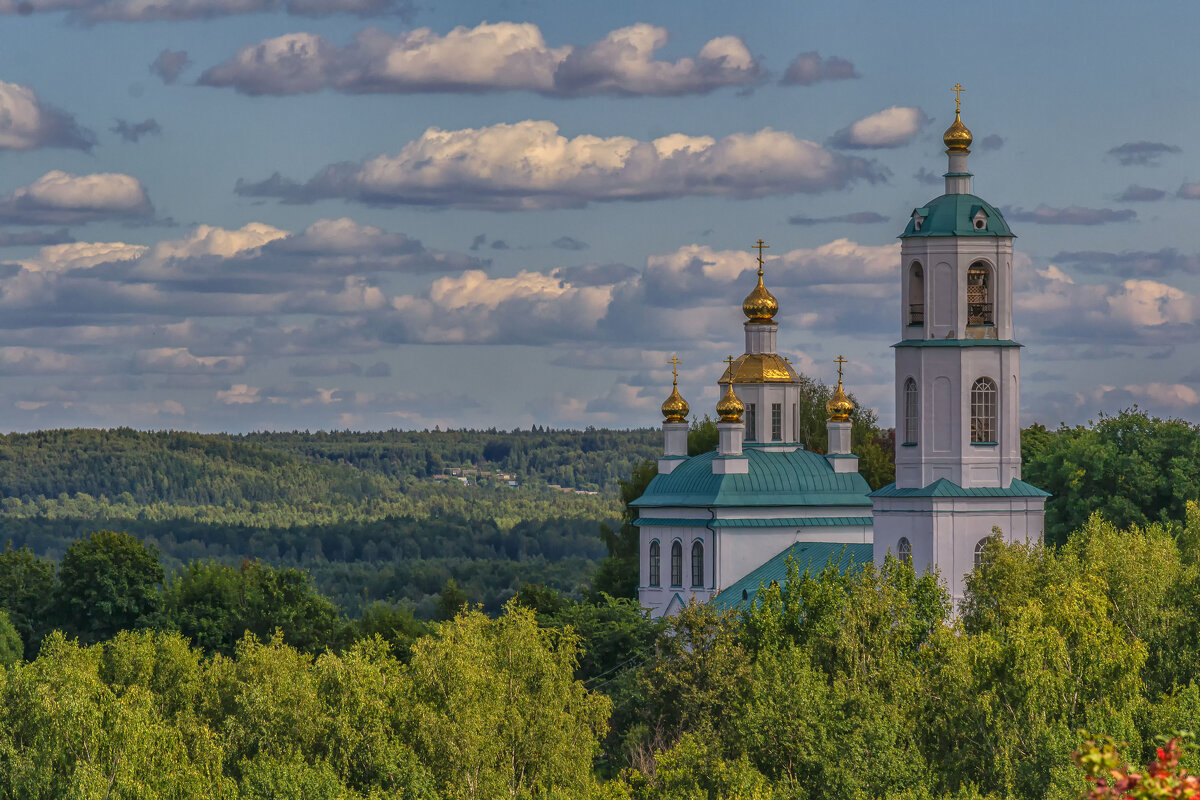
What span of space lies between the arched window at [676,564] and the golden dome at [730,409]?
4.29m

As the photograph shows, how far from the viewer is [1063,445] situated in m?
70.3

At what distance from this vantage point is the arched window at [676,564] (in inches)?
2625

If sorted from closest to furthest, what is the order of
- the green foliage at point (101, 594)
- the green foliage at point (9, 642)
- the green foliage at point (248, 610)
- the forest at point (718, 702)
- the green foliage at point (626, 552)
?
the forest at point (718, 702)
the green foliage at point (9, 642)
the green foliage at point (248, 610)
the green foliage at point (101, 594)
the green foliage at point (626, 552)

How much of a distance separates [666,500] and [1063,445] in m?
14.0

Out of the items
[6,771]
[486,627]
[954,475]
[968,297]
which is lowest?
[6,771]

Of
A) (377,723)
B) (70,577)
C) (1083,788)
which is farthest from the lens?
(70,577)

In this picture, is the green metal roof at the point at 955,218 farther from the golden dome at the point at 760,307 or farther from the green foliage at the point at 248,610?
the green foliage at the point at 248,610

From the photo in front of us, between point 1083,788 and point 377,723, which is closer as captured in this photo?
point 1083,788

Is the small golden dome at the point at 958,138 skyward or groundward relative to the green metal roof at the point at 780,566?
skyward

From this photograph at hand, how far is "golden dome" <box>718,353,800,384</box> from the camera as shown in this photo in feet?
234

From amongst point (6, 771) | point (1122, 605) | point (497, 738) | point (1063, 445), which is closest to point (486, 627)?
point (497, 738)

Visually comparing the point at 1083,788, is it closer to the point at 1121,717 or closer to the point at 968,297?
the point at 1121,717

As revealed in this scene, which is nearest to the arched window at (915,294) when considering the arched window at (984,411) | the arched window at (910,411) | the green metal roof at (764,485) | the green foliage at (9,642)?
the arched window at (910,411)

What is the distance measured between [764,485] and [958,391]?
1240 cm
